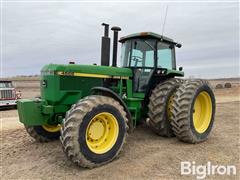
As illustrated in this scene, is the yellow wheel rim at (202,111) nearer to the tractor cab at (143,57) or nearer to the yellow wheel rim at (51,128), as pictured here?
the tractor cab at (143,57)

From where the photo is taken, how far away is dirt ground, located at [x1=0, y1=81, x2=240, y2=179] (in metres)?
5.18

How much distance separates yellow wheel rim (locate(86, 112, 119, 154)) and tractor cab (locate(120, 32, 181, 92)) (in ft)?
6.17

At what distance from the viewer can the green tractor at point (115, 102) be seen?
5.35 metres

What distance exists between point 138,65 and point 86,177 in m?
3.54

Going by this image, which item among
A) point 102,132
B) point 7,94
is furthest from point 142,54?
point 7,94

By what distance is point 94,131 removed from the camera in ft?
18.3

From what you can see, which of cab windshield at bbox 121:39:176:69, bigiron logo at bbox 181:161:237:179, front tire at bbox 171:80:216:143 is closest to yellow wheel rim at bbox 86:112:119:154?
bigiron logo at bbox 181:161:237:179

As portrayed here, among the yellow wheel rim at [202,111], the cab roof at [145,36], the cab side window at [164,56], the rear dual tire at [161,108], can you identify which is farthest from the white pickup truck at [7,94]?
the yellow wheel rim at [202,111]

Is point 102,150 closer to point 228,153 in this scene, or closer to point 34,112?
point 34,112

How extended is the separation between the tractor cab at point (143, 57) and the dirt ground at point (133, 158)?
1.49m

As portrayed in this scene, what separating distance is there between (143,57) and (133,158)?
289cm

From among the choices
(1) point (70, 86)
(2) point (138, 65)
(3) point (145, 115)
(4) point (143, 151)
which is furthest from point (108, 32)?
(4) point (143, 151)

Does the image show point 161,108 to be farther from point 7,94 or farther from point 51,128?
point 7,94

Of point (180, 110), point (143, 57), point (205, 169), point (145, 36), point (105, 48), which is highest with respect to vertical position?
point (145, 36)
